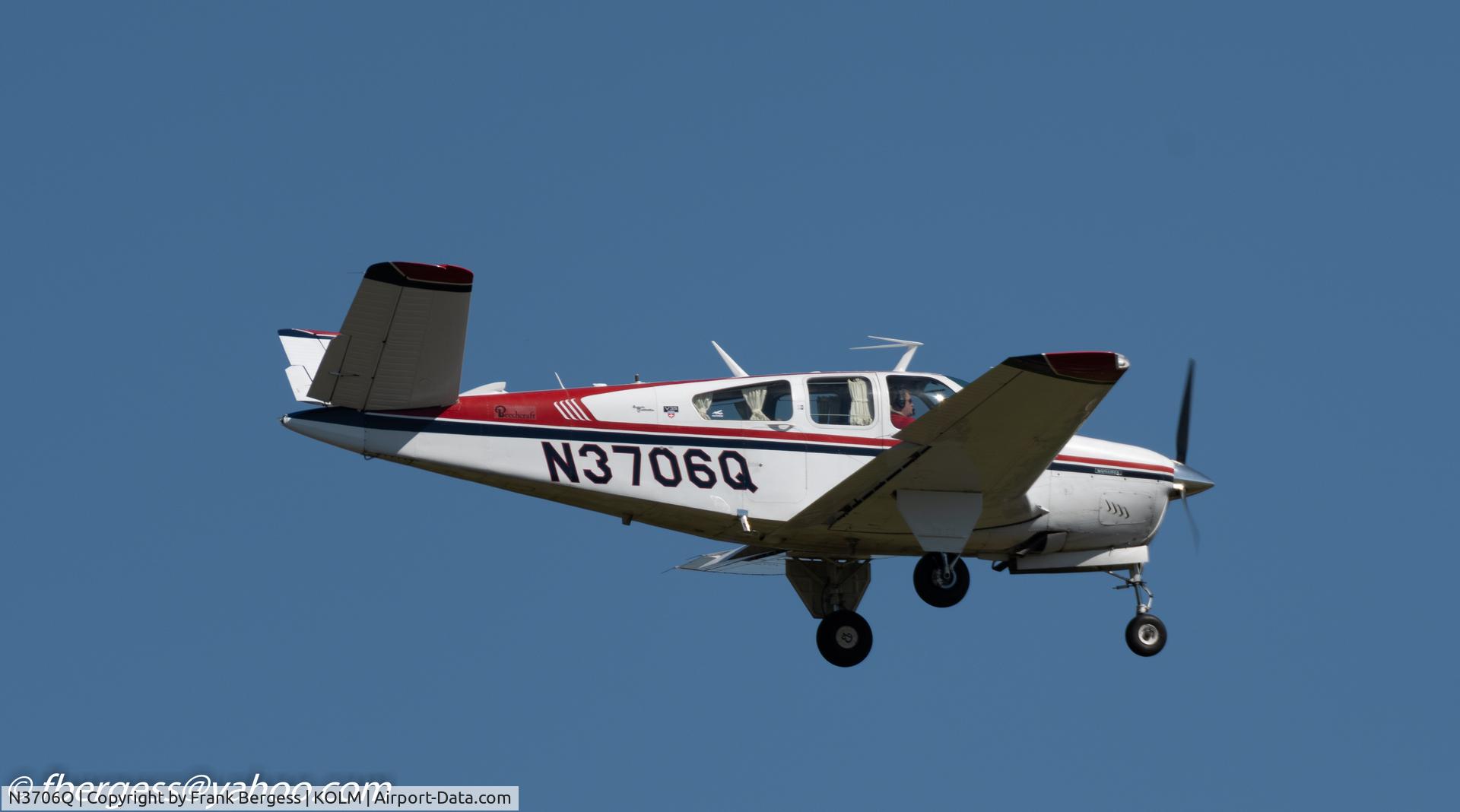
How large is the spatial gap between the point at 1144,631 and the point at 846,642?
323 centimetres

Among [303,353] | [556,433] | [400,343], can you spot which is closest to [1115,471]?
[556,433]

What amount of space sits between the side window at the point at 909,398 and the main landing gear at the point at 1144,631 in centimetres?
315

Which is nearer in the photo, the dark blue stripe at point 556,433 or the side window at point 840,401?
the dark blue stripe at point 556,433

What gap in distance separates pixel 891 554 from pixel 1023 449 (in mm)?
2592

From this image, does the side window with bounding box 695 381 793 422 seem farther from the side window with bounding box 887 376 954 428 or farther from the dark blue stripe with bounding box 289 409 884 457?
the side window with bounding box 887 376 954 428

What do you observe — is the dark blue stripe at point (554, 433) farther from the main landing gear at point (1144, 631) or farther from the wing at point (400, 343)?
the main landing gear at point (1144, 631)

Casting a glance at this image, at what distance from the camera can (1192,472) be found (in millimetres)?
17688

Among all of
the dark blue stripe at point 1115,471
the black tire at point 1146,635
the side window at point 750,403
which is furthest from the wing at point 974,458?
the black tire at point 1146,635

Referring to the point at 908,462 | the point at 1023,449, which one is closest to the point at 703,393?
the point at 908,462

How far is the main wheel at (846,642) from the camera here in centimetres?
1727

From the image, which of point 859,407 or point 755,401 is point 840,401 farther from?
point 755,401

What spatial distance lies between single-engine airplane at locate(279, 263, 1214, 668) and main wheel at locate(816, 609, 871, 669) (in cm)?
→ 2

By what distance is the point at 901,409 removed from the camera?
644 inches

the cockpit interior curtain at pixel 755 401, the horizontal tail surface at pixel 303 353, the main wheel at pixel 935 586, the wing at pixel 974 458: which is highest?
the horizontal tail surface at pixel 303 353
